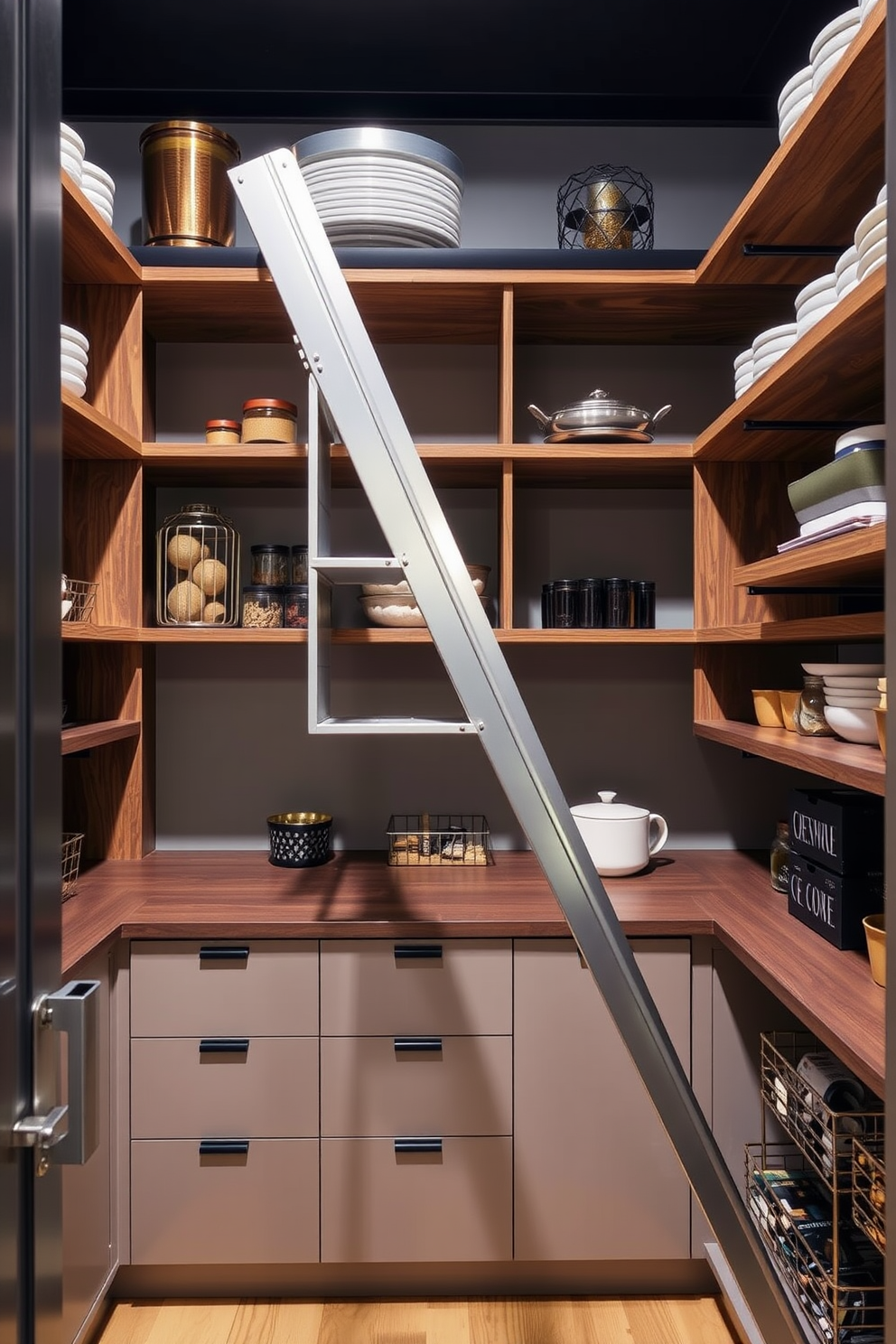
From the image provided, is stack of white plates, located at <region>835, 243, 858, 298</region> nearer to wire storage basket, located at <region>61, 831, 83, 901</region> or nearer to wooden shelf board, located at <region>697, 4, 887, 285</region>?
wooden shelf board, located at <region>697, 4, 887, 285</region>

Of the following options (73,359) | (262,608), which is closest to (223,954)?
(262,608)

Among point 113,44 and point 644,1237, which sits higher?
point 113,44

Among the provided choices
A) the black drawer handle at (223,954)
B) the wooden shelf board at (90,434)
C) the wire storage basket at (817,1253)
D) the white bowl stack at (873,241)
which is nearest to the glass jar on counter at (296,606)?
the wooden shelf board at (90,434)

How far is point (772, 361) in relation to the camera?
1633 millimetres

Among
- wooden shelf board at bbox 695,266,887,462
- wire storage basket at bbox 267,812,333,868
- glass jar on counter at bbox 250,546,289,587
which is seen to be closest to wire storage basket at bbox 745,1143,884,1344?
wire storage basket at bbox 267,812,333,868

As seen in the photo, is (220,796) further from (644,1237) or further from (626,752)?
(644,1237)

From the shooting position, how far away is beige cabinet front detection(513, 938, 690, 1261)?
1.73 meters

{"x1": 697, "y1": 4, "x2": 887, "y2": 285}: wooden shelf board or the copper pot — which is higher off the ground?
the copper pot

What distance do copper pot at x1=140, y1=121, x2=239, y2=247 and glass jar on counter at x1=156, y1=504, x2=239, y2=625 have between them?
1.92ft

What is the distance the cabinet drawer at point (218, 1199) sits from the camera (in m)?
1.73

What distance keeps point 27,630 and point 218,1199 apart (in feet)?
4.76

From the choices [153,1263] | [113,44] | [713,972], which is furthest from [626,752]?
[113,44]

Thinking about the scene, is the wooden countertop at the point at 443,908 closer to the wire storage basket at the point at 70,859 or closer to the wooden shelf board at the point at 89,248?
the wire storage basket at the point at 70,859

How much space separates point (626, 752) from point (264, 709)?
2.96 ft
